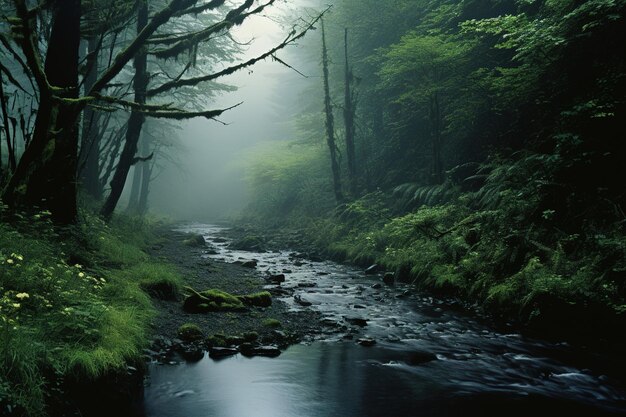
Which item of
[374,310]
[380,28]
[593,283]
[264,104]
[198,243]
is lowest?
[374,310]

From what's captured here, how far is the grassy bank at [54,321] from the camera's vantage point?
356cm

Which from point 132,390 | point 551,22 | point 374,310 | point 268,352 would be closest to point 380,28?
point 551,22

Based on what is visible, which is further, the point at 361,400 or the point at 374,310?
the point at 374,310

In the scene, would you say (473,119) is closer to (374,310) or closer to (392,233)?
(392,233)

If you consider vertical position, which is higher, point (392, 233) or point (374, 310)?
point (392, 233)

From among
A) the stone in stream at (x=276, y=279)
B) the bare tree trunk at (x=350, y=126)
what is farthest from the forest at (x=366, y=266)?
the bare tree trunk at (x=350, y=126)

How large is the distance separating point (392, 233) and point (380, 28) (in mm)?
12060

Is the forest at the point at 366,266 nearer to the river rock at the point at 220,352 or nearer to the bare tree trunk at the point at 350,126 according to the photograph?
the river rock at the point at 220,352

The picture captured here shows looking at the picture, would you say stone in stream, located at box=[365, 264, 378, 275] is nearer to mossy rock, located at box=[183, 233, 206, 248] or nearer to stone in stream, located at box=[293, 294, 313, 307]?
stone in stream, located at box=[293, 294, 313, 307]

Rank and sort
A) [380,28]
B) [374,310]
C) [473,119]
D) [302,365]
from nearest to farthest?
[302,365], [374,310], [473,119], [380,28]

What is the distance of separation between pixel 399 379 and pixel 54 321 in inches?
157

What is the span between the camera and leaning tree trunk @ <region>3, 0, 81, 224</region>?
7.51m

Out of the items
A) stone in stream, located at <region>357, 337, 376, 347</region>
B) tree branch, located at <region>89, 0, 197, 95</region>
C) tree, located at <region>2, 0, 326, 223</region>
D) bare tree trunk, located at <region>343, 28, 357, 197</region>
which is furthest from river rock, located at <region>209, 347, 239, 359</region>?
bare tree trunk, located at <region>343, 28, 357, 197</region>

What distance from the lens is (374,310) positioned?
27.7ft
